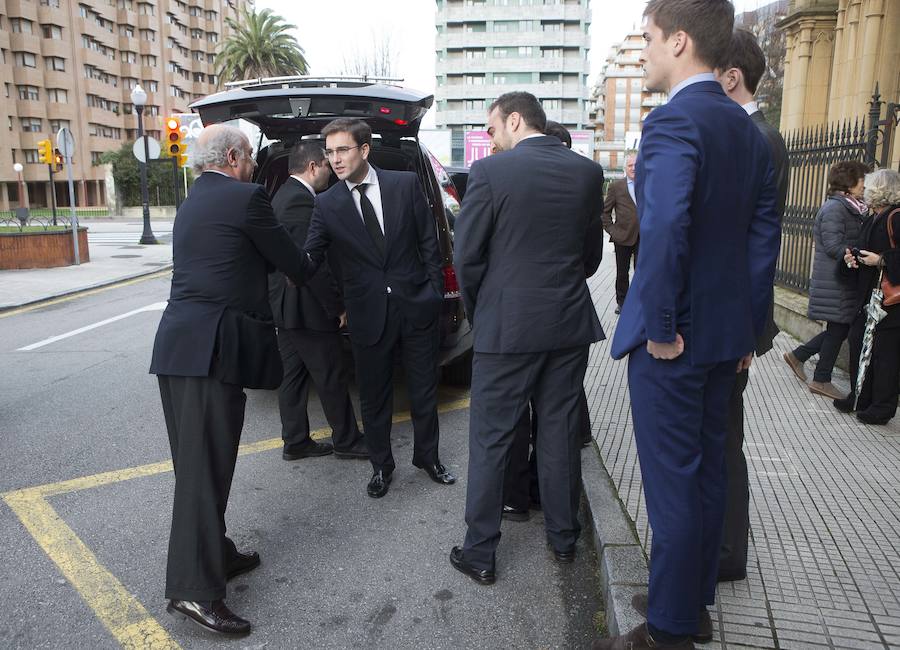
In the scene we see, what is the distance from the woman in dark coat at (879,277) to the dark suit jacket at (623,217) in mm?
4095

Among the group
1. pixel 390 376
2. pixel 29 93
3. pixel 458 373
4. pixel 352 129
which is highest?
pixel 29 93

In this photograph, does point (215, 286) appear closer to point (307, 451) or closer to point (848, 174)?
point (307, 451)

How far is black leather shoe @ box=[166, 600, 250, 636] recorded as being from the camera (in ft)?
8.95

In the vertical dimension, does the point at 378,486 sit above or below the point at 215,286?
below

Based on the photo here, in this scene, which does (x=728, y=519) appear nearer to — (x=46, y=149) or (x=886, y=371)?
(x=886, y=371)

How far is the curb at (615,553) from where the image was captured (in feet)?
8.70

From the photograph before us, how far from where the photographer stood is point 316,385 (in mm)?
4461

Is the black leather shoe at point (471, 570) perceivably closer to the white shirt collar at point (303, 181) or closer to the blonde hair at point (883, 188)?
the white shirt collar at point (303, 181)

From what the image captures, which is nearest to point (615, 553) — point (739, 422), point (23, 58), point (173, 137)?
point (739, 422)

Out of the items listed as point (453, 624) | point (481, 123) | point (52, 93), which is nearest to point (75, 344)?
point (453, 624)

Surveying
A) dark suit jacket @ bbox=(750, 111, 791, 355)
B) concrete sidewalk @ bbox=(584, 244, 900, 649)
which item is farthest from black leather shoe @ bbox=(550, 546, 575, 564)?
dark suit jacket @ bbox=(750, 111, 791, 355)

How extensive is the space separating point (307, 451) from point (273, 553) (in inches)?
49.4

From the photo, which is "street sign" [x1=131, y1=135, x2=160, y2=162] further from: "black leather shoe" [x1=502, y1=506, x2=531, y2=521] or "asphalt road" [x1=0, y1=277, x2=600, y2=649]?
→ "black leather shoe" [x1=502, y1=506, x2=531, y2=521]

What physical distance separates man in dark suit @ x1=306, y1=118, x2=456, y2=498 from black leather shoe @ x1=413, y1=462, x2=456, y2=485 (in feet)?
0.97
